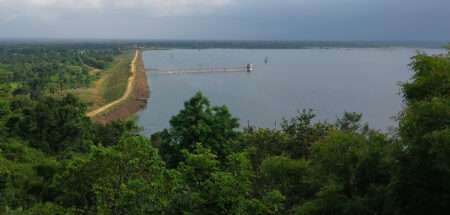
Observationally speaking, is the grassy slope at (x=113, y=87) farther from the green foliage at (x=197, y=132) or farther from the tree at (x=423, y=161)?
the tree at (x=423, y=161)

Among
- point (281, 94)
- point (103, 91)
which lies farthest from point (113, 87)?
point (281, 94)

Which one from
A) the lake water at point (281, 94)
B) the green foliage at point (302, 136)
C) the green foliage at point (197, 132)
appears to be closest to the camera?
the green foliage at point (302, 136)

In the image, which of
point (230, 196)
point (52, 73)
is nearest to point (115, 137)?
point (230, 196)

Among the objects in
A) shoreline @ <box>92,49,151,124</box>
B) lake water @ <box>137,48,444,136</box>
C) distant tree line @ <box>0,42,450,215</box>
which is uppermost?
distant tree line @ <box>0,42,450,215</box>

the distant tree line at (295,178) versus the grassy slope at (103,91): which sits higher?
the distant tree line at (295,178)

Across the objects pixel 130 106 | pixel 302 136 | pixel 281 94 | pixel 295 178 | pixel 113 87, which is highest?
pixel 295 178

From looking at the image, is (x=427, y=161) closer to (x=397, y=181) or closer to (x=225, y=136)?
(x=397, y=181)

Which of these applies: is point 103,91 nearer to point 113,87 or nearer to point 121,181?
point 113,87

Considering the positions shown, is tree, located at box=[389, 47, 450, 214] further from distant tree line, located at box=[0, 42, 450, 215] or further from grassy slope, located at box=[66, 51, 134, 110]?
grassy slope, located at box=[66, 51, 134, 110]

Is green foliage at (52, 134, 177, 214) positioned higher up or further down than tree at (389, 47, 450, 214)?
further down

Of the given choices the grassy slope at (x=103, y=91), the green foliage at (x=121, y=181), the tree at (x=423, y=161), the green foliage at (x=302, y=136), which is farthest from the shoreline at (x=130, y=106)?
the tree at (x=423, y=161)

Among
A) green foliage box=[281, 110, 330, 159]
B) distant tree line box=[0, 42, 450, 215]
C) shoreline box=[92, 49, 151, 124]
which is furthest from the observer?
shoreline box=[92, 49, 151, 124]

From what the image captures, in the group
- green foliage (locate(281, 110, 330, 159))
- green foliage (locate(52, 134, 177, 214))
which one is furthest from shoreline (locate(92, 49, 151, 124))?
green foliage (locate(52, 134, 177, 214))

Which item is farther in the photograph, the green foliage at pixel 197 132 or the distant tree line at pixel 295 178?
the green foliage at pixel 197 132
